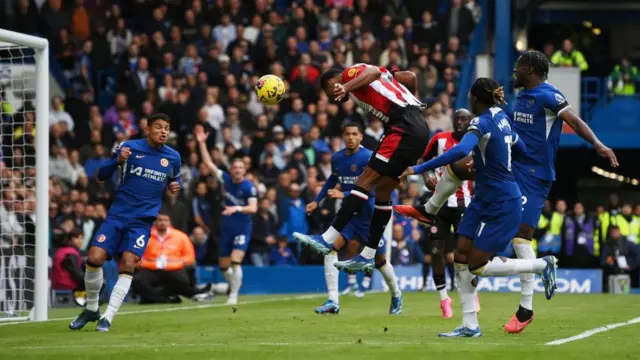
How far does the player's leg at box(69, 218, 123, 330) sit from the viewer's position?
46.3 feet

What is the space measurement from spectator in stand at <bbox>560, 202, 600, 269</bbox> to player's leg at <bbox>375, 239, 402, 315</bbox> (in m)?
8.63

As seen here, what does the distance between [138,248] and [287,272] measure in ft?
35.1

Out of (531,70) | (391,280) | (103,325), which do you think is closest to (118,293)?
(103,325)

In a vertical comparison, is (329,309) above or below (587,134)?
below

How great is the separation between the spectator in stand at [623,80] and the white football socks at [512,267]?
17396mm

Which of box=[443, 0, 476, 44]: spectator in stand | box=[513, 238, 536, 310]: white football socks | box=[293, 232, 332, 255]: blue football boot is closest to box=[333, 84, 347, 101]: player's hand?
box=[293, 232, 332, 255]: blue football boot

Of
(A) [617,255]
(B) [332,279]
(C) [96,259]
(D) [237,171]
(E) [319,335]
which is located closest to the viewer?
(E) [319,335]

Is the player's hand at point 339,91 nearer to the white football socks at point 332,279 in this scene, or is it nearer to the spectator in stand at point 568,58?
the white football socks at point 332,279

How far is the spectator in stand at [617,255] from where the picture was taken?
987 inches

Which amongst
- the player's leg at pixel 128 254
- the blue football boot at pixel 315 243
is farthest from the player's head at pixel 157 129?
the blue football boot at pixel 315 243

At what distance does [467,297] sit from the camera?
12.0 metres

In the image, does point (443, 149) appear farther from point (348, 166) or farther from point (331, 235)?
point (331, 235)

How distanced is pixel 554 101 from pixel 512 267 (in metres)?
1.93

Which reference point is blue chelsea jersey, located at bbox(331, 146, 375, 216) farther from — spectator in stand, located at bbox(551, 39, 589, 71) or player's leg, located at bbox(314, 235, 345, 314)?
spectator in stand, located at bbox(551, 39, 589, 71)
